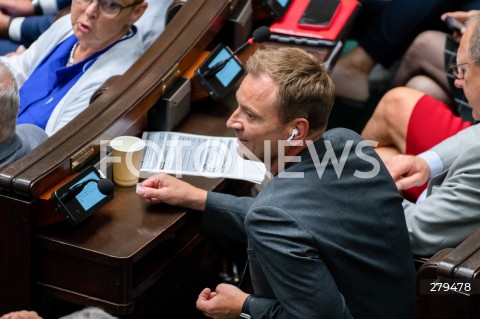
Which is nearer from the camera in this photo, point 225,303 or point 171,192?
point 225,303

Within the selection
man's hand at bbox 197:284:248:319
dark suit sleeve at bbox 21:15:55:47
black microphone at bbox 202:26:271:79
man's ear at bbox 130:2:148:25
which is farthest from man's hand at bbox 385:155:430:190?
dark suit sleeve at bbox 21:15:55:47

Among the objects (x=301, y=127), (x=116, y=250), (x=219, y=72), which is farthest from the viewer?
(x=219, y=72)

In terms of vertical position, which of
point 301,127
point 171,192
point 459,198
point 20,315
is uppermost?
point 301,127

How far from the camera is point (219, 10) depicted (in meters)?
2.80

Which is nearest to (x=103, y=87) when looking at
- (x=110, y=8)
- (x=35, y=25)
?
(x=110, y=8)

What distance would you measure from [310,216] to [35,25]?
1.62 m

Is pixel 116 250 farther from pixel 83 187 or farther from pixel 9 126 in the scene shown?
pixel 9 126

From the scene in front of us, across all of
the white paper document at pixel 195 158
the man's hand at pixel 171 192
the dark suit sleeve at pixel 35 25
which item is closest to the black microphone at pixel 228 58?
the white paper document at pixel 195 158

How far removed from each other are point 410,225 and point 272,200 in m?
0.49

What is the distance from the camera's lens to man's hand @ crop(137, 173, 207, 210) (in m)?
2.26

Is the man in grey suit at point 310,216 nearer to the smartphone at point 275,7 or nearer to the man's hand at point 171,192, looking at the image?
the man's hand at point 171,192

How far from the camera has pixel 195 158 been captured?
2492 mm

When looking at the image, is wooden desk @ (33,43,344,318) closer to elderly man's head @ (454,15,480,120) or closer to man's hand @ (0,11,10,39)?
elderly man's head @ (454,15,480,120)

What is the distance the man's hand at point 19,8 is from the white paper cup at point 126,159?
109 centimetres
